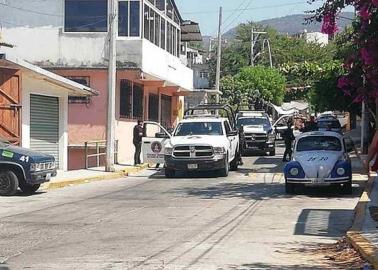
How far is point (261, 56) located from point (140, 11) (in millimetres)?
72436

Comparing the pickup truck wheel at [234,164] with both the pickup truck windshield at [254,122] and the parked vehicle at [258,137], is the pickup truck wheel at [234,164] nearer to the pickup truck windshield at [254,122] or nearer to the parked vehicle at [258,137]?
the parked vehicle at [258,137]

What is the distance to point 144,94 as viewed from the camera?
37250mm

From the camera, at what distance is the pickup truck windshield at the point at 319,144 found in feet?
64.1

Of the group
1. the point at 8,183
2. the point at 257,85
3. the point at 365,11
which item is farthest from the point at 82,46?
the point at 257,85

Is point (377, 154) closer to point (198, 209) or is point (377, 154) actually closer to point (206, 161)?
point (198, 209)

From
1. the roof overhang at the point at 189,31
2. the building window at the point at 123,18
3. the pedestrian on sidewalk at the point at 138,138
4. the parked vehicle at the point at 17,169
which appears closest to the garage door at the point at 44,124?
the pedestrian on sidewalk at the point at 138,138

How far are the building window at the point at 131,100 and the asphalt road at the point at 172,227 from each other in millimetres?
11342

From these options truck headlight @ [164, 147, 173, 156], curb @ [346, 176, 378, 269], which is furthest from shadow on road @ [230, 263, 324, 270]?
truck headlight @ [164, 147, 173, 156]

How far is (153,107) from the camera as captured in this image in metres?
40.2

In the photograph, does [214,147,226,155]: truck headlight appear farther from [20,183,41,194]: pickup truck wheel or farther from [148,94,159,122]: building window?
[148,94,159,122]: building window

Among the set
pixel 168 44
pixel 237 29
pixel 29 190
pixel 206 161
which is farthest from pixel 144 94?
pixel 237 29

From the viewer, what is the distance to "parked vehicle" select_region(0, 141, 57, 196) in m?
18.5

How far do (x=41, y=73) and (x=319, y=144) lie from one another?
9317 millimetres

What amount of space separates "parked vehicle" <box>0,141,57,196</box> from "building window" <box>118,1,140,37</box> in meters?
14.0
